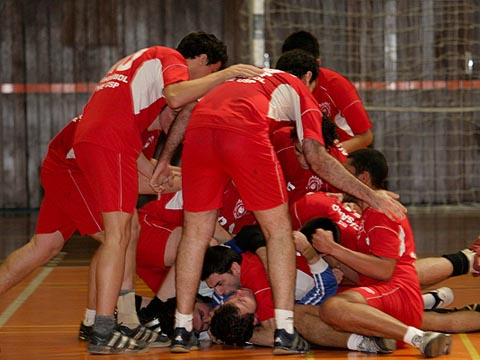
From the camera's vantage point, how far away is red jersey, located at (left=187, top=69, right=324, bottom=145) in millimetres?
4691

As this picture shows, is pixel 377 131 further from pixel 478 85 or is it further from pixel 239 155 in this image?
pixel 239 155

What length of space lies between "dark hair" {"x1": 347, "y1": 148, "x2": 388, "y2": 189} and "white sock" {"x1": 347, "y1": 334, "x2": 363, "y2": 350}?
0.83m

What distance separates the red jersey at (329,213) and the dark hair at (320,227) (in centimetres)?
14

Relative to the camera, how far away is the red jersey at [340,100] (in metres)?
7.15

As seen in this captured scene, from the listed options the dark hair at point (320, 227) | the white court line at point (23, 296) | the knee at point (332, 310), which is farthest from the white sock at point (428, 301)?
the white court line at point (23, 296)

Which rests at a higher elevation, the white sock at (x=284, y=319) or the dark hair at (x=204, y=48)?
the dark hair at (x=204, y=48)

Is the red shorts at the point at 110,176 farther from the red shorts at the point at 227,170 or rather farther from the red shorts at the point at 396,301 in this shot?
the red shorts at the point at 396,301

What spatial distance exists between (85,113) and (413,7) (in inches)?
372

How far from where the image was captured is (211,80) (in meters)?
4.88

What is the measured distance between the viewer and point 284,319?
15.0ft

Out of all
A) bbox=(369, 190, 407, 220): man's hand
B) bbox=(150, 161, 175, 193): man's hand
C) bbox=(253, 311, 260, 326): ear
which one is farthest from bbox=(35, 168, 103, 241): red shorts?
bbox=(369, 190, 407, 220): man's hand

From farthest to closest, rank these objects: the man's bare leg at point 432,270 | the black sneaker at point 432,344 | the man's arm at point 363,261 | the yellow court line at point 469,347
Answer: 1. the man's bare leg at point 432,270
2. the man's arm at point 363,261
3. the yellow court line at point 469,347
4. the black sneaker at point 432,344

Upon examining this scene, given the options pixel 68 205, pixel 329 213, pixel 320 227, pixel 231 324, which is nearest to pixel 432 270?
pixel 329 213

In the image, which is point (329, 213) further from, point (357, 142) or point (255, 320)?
point (357, 142)
